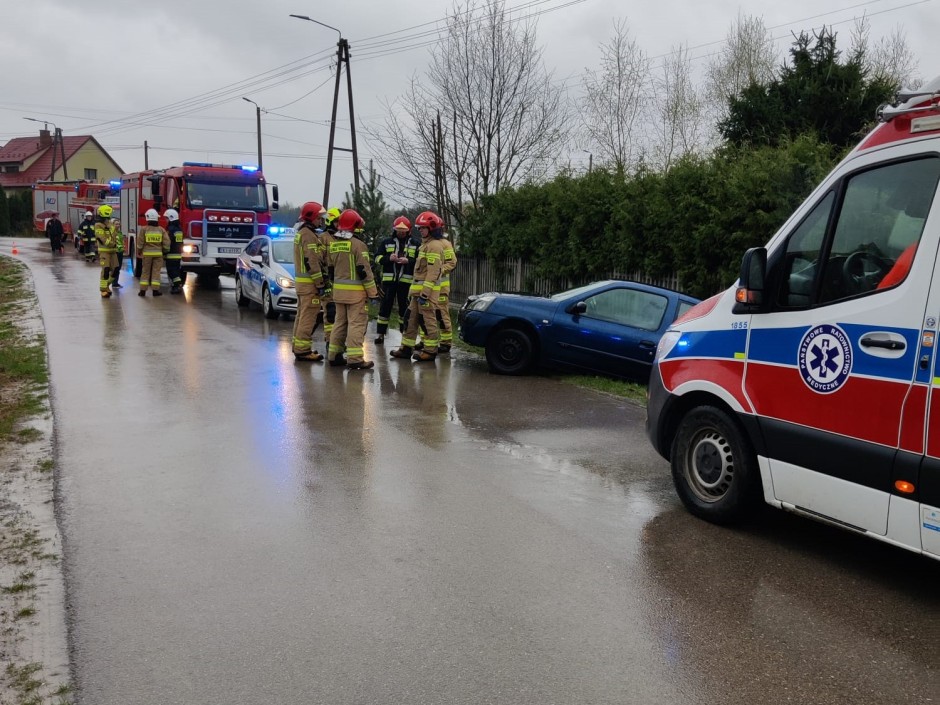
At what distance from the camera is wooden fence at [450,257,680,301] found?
17.0m

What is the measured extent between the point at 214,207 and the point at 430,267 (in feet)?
42.5

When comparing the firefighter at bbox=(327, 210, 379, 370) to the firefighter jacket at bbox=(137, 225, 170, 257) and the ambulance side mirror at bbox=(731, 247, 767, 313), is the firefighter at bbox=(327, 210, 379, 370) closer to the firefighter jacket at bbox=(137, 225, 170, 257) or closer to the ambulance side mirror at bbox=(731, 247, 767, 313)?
the ambulance side mirror at bbox=(731, 247, 767, 313)

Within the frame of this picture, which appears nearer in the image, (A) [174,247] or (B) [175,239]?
(B) [175,239]

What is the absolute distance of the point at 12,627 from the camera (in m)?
4.15

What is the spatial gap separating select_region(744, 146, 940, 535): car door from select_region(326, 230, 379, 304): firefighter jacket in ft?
23.4

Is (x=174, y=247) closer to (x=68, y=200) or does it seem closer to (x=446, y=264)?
(x=446, y=264)

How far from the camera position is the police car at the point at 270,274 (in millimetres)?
16828

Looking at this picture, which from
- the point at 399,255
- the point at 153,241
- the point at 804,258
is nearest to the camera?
the point at 804,258

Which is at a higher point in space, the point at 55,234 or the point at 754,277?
the point at 55,234

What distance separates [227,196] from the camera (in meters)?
23.9

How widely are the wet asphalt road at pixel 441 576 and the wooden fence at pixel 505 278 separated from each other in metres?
8.22

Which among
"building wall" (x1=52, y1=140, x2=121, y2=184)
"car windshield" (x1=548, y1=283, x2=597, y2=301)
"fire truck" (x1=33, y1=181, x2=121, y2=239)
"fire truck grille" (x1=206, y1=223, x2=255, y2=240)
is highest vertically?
"building wall" (x1=52, y1=140, x2=121, y2=184)

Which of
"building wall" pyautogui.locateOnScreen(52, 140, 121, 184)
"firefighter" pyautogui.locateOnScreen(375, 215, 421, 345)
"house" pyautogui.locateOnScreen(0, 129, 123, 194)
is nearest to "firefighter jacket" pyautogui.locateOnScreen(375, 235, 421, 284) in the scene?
"firefighter" pyautogui.locateOnScreen(375, 215, 421, 345)

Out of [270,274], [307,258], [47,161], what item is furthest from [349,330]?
[47,161]
